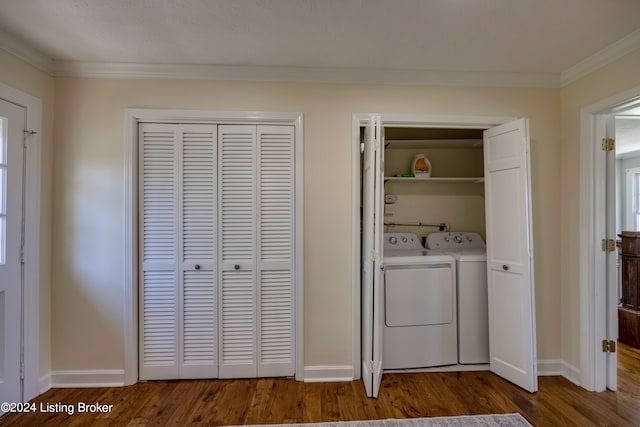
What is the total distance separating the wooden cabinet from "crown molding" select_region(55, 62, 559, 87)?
210cm

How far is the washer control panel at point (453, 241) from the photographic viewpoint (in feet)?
9.56

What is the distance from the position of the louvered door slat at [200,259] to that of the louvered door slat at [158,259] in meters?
0.10

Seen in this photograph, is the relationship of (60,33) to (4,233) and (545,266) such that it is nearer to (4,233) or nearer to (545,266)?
(4,233)

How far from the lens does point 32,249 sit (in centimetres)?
203

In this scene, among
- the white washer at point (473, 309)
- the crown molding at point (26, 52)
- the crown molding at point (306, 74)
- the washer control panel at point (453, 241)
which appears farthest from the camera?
the washer control panel at point (453, 241)

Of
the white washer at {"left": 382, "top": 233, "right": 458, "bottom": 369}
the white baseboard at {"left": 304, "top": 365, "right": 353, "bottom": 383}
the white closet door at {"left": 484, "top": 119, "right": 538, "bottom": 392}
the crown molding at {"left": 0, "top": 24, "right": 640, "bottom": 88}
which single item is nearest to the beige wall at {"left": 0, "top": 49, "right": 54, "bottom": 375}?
the crown molding at {"left": 0, "top": 24, "right": 640, "bottom": 88}

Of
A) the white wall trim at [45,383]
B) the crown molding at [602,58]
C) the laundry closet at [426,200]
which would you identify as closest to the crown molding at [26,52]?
the white wall trim at [45,383]

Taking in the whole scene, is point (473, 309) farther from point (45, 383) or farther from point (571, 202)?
point (45, 383)

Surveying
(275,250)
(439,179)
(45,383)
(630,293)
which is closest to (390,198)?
(439,179)

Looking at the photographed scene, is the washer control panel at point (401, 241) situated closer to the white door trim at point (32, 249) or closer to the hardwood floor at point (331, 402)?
the hardwood floor at point (331, 402)

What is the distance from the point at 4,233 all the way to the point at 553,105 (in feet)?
13.4

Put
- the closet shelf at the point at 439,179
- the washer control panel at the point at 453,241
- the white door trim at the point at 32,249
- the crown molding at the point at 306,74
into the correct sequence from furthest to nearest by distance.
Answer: the washer control panel at the point at 453,241 → the closet shelf at the point at 439,179 → the crown molding at the point at 306,74 → the white door trim at the point at 32,249

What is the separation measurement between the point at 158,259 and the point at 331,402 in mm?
1634

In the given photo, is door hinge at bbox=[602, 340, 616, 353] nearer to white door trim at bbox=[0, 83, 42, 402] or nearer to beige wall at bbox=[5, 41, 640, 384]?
beige wall at bbox=[5, 41, 640, 384]
